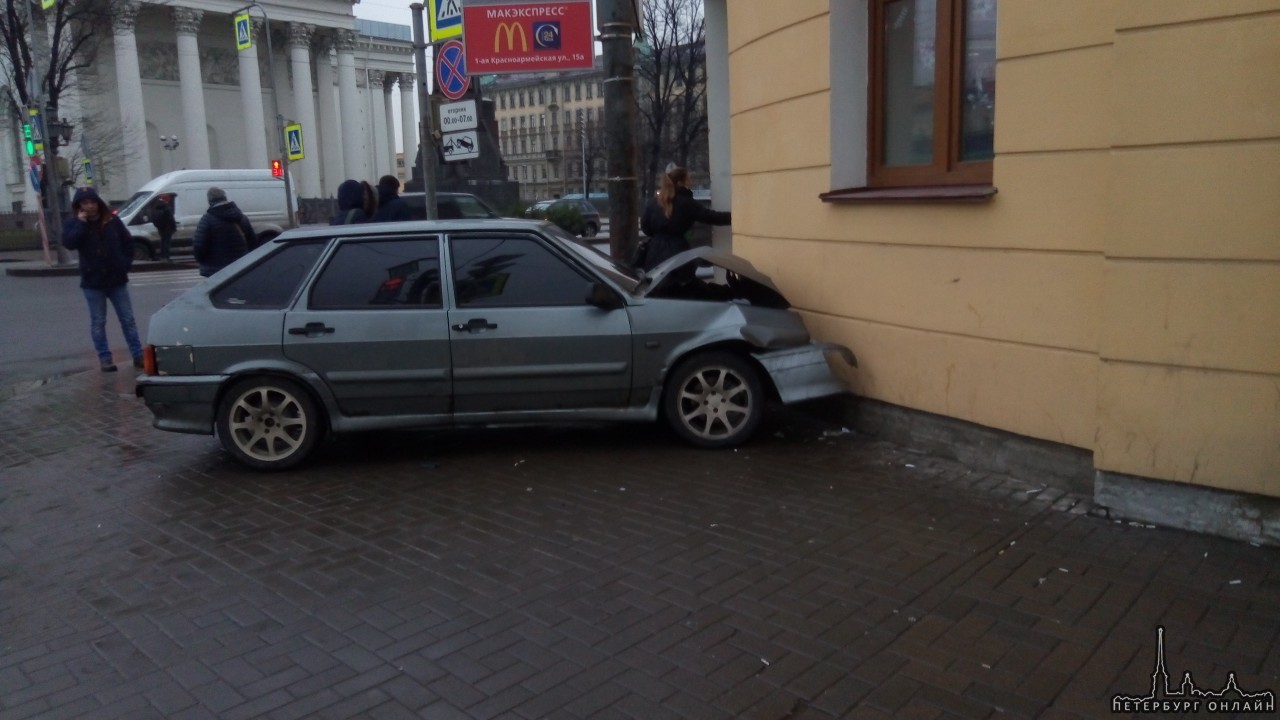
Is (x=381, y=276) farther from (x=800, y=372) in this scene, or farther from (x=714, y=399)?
(x=800, y=372)

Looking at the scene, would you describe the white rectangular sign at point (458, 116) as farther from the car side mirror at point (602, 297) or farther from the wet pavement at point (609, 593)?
the wet pavement at point (609, 593)

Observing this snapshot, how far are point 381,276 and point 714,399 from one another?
2.33 meters

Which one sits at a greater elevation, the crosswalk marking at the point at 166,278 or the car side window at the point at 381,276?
the car side window at the point at 381,276

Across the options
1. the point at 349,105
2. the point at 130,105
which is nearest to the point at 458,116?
the point at 130,105

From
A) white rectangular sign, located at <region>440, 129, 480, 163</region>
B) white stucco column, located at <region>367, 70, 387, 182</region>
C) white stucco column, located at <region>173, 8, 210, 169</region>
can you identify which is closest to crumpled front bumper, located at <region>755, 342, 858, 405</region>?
white rectangular sign, located at <region>440, 129, 480, 163</region>

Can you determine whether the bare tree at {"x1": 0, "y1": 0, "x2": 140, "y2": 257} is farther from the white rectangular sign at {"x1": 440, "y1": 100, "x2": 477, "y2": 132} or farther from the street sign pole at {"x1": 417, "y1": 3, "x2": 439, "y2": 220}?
the white rectangular sign at {"x1": 440, "y1": 100, "x2": 477, "y2": 132}

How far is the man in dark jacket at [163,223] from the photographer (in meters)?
28.7

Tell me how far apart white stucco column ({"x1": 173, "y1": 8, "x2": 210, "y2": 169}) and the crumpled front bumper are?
188ft

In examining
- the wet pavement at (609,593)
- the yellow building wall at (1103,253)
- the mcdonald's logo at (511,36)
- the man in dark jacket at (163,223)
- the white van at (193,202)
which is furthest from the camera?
the white van at (193,202)

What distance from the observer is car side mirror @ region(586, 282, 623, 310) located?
6.46 metres

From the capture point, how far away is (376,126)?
260ft

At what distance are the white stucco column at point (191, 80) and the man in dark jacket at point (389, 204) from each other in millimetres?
51877

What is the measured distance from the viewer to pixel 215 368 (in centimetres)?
634

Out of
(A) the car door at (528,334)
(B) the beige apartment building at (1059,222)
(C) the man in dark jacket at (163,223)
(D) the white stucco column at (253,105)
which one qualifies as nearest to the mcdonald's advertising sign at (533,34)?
(B) the beige apartment building at (1059,222)
